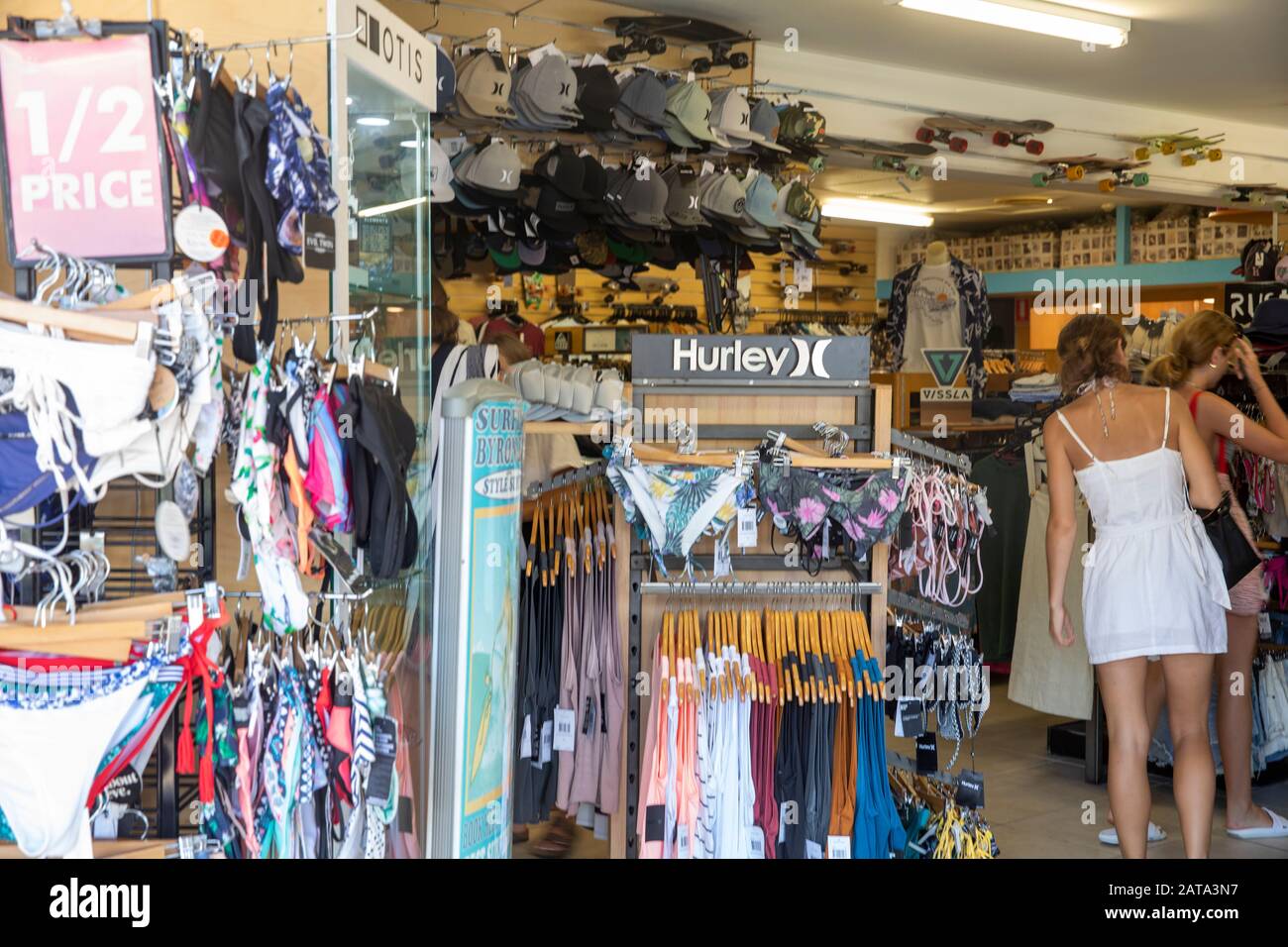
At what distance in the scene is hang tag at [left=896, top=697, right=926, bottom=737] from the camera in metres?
3.76

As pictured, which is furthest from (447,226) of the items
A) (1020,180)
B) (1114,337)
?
(1020,180)

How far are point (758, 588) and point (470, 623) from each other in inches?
39.1

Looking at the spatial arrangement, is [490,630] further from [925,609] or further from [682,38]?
[682,38]

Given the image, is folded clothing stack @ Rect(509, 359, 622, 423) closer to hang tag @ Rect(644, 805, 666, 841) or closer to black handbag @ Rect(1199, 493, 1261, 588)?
hang tag @ Rect(644, 805, 666, 841)

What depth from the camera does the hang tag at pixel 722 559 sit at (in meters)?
3.77

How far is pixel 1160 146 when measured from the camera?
998cm

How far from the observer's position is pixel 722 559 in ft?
12.4

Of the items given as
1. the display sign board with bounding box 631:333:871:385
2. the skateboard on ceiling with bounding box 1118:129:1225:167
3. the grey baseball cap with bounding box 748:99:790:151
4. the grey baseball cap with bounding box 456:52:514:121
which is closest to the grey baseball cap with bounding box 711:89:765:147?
the grey baseball cap with bounding box 748:99:790:151

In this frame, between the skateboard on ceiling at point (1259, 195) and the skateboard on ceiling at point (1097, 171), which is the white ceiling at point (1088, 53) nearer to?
the skateboard on ceiling at point (1097, 171)

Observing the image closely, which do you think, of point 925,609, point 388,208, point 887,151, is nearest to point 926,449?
point 925,609

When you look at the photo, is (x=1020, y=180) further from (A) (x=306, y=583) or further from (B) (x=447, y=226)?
(A) (x=306, y=583)
